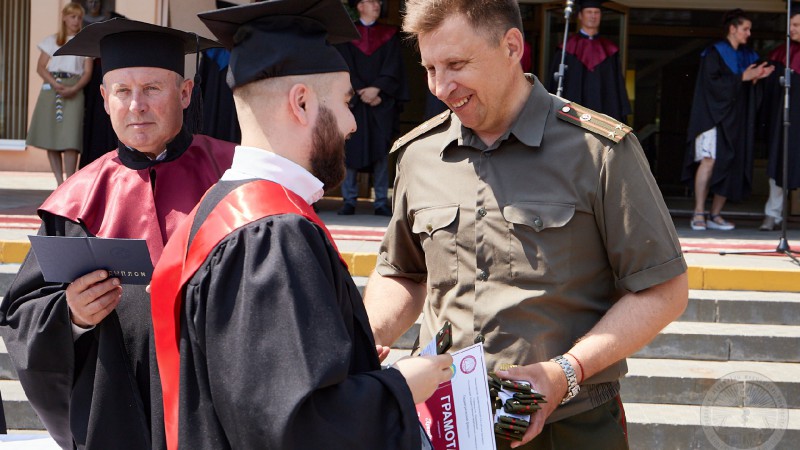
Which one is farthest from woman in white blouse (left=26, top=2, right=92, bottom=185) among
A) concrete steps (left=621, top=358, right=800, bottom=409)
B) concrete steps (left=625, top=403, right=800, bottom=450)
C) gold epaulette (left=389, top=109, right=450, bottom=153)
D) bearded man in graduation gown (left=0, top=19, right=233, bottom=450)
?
gold epaulette (left=389, top=109, right=450, bottom=153)

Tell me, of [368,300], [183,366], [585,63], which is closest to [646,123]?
[585,63]

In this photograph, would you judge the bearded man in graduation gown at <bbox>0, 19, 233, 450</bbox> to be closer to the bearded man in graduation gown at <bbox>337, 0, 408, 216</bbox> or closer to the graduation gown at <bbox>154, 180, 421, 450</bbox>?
the graduation gown at <bbox>154, 180, 421, 450</bbox>

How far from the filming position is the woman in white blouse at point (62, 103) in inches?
392

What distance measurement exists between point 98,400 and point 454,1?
1.43m

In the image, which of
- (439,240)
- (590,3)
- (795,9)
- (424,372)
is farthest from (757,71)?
(424,372)

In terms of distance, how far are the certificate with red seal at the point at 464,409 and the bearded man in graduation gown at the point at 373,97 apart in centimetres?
740

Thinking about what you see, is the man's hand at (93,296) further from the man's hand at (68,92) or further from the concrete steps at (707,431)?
the man's hand at (68,92)

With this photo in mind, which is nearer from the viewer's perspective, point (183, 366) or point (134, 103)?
point (183, 366)

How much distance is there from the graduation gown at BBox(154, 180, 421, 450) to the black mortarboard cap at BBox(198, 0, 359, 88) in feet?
1.13

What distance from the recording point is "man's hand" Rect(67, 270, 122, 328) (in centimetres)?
256

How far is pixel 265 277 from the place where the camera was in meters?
1.79

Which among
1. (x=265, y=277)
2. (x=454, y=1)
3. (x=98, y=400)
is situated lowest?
(x=98, y=400)

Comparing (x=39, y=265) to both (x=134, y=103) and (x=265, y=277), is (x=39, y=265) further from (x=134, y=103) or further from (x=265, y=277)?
(x=265, y=277)

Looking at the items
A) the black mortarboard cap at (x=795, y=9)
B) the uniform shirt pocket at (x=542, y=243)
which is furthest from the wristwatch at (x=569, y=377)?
the black mortarboard cap at (x=795, y=9)
